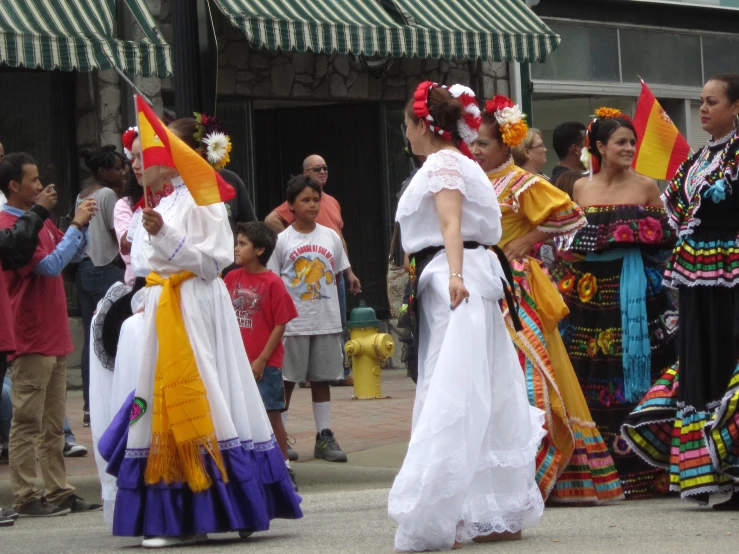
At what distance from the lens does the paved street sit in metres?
6.11

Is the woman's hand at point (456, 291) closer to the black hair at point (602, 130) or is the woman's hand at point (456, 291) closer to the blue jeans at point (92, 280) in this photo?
the black hair at point (602, 130)

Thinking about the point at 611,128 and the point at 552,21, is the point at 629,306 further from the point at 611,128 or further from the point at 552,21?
the point at 552,21

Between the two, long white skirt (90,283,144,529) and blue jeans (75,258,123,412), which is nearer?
long white skirt (90,283,144,529)

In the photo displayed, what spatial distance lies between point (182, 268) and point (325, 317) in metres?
3.38

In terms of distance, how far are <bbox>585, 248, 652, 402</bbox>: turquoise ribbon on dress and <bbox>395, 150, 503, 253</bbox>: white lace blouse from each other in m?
2.00

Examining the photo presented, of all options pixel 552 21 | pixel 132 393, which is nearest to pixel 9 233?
pixel 132 393

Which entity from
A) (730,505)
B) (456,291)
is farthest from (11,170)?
(730,505)

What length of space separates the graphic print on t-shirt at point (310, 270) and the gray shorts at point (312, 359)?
30 cm

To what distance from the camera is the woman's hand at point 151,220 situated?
6523 mm

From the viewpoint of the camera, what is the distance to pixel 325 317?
32.9 feet

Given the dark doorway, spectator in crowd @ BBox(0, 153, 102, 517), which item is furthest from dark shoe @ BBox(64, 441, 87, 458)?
the dark doorway

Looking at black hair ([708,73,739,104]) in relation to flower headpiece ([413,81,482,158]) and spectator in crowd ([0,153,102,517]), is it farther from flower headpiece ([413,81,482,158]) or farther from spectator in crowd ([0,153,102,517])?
spectator in crowd ([0,153,102,517])

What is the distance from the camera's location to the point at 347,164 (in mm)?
16078

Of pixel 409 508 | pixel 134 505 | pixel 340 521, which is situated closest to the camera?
pixel 409 508
